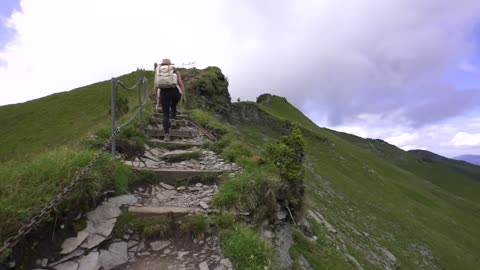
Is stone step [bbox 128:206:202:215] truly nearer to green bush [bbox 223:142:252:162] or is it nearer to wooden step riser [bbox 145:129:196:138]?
green bush [bbox 223:142:252:162]

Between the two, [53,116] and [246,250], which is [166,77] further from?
[53,116]

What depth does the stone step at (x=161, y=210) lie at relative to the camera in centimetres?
722

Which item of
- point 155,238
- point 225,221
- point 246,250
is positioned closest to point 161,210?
point 155,238

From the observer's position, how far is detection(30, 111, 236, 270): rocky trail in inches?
236

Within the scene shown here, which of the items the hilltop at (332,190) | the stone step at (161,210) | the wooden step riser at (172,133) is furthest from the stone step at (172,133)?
the stone step at (161,210)

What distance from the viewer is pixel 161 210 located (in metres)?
7.30

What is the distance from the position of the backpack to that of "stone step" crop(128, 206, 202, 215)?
6.77 meters

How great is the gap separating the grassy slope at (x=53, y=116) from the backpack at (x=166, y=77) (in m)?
24.9

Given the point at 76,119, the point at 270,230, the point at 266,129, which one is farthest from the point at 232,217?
the point at 266,129

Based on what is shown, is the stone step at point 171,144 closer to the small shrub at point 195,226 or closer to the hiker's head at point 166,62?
the hiker's head at point 166,62

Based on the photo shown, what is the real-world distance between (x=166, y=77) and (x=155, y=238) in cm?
768

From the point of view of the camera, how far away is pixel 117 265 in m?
6.07

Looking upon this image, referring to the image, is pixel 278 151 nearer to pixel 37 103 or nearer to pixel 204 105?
pixel 204 105

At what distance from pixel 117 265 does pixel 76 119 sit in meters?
45.0
